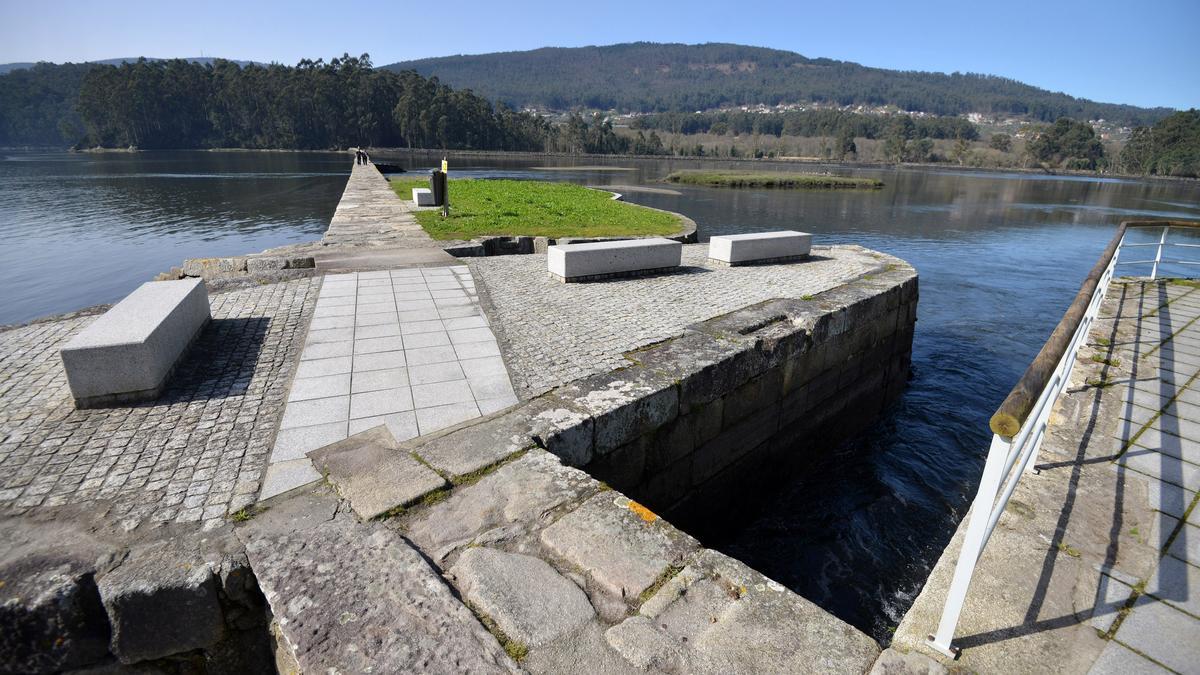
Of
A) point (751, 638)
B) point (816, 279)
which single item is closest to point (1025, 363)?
point (816, 279)

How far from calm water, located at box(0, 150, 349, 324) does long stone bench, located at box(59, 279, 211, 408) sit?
11.5 metres

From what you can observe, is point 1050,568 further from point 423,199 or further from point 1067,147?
point 1067,147

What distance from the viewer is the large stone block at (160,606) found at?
2645mm

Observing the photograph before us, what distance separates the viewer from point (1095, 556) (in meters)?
3.04

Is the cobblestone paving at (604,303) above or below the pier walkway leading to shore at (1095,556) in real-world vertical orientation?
above

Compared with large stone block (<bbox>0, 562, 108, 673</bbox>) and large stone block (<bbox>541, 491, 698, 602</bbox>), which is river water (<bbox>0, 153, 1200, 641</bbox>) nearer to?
large stone block (<bbox>541, 491, 698, 602</bbox>)

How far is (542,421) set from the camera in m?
4.28

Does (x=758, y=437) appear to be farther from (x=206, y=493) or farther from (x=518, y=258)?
(x=518, y=258)

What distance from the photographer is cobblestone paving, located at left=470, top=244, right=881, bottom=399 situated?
555 cm

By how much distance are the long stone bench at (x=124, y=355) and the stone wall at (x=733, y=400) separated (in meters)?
3.13

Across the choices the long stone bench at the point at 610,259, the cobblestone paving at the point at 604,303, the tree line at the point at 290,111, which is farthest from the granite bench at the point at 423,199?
the tree line at the point at 290,111

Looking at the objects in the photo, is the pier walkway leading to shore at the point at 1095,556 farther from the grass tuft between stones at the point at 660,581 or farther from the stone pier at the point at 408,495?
the grass tuft between stones at the point at 660,581

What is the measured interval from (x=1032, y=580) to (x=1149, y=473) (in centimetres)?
188

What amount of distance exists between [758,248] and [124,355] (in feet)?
31.5
